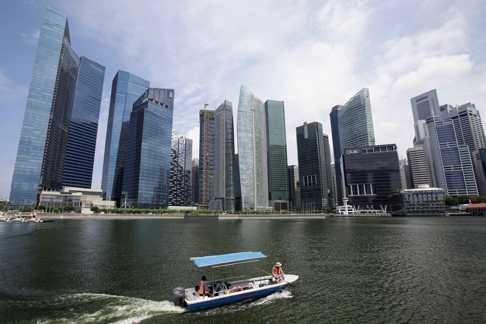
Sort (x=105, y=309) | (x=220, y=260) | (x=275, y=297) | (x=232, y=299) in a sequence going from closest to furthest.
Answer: (x=105, y=309) < (x=232, y=299) < (x=275, y=297) < (x=220, y=260)

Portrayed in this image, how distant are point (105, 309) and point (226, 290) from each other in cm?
1142

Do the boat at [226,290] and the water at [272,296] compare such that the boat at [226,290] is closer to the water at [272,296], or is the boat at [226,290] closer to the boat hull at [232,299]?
the boat hull at [232,299]

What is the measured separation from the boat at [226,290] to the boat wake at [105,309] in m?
1.28

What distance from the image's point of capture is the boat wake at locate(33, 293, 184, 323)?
73.3 feet

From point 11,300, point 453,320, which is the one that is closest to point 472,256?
point 453,320

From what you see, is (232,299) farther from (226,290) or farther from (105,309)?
(105,309)

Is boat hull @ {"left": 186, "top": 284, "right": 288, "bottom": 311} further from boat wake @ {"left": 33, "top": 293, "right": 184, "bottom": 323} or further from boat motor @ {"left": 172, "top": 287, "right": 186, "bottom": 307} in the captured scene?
boat wake @ {"left": 33, "top": 293, "right": 184, "bottom": 323}

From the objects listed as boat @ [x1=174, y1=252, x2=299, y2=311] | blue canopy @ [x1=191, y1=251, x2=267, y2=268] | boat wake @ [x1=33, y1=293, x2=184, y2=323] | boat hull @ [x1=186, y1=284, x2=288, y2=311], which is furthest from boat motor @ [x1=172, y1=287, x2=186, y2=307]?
blue canopy @ [x1=191, y1=251, x2=267, y2=268]

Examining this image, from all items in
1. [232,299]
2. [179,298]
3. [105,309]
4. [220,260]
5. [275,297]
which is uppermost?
[220,260]

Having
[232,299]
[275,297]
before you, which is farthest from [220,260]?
[275,297]

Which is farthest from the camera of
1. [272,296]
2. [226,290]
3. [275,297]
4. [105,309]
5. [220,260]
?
[220,260]

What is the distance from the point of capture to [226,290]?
26109 millimetres

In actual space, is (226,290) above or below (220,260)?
below

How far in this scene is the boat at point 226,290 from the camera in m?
24.5
